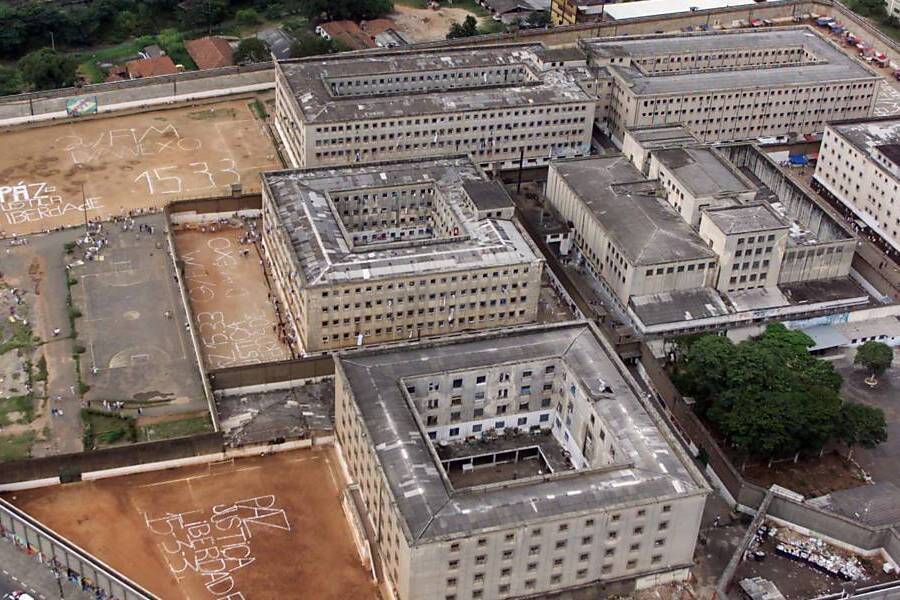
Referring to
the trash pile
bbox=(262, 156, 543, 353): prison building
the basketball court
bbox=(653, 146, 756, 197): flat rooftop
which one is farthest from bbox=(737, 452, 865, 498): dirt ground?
the basketball court

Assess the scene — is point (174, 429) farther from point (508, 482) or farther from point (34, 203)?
point (34, 203)

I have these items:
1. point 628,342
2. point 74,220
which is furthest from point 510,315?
point 74,220

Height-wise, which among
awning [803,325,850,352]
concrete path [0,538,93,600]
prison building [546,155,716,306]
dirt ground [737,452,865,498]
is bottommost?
dirt ground [737,452,865,498]

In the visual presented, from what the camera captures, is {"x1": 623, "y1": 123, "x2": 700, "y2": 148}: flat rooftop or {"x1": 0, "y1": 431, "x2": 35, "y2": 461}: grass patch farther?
{"x1": 623, "y1": 123, "x2": 700, "y2": 148}: flat rooftop

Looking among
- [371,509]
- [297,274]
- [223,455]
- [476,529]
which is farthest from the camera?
[297,274]

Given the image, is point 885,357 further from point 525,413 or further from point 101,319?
point 101,319

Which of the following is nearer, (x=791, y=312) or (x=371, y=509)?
(x=371, y=509)

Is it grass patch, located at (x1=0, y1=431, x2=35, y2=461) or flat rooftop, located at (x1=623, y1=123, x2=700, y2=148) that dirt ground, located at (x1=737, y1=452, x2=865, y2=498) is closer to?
flat rooftop, located at (x1=623, y1=123, x2=700, y2=148)
